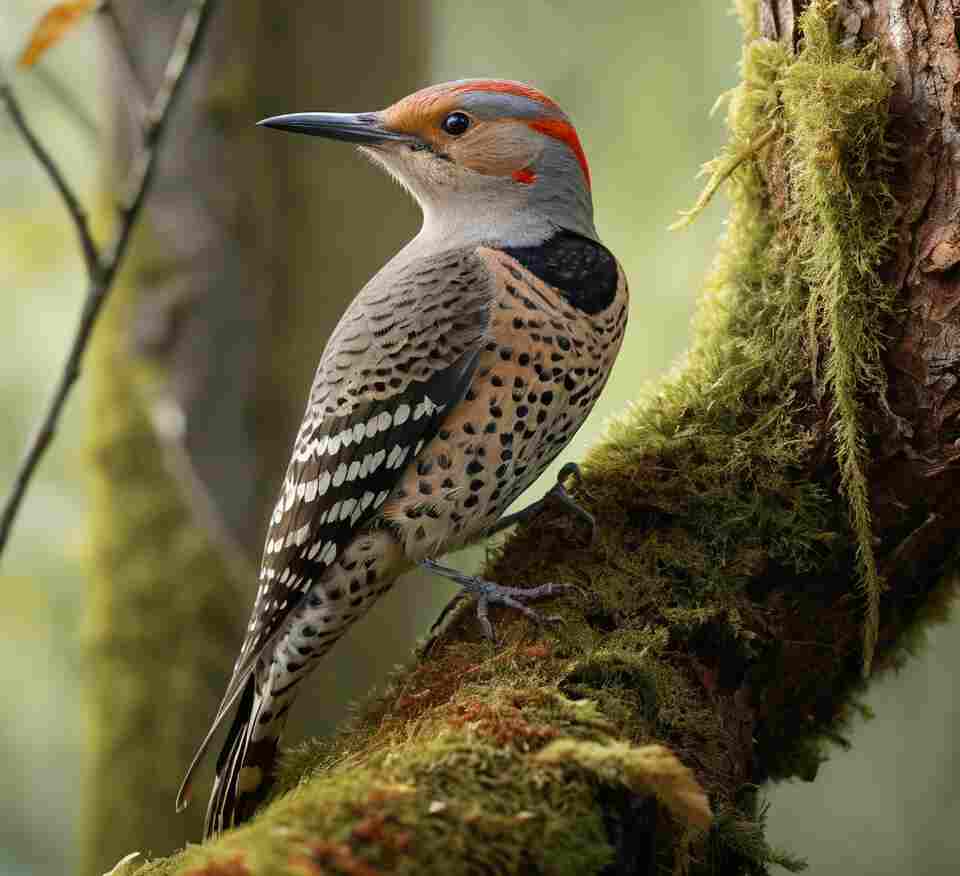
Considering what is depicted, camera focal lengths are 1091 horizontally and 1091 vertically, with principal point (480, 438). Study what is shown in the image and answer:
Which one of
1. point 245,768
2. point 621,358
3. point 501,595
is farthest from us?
point 621,358

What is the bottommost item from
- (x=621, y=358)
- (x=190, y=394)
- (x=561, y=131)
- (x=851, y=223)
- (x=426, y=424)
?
(x=621, y=358)

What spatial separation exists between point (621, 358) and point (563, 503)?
5.28 meters

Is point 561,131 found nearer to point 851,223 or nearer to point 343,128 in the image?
point 343,128

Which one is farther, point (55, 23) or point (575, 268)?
point (575, 268)

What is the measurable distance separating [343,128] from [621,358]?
4.95m

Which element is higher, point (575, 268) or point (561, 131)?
point (561, 131)

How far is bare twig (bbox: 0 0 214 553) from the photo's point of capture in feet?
8.19

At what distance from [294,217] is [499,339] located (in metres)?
2.34

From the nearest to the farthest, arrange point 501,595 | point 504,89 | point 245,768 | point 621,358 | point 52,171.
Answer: point 52,171 → point 501,595 → point 245,768 → point 504,89 → point 621,358

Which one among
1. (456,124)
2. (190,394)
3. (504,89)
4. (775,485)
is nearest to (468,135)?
(456,124)

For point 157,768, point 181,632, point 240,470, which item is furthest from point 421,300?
point 157,768

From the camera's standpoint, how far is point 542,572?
2822 mm

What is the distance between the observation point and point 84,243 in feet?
8.55

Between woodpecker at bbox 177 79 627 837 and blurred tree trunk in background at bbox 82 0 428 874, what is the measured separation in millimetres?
1529
